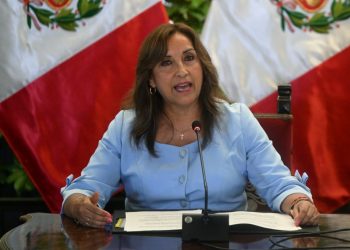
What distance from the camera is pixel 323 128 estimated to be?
301 cm

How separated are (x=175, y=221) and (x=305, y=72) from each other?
155 centimetres

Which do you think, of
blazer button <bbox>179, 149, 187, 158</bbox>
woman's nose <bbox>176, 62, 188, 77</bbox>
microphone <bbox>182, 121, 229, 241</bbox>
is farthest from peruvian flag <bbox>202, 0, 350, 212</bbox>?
microphone <bbox>182, 121, 229, 241</bbox>

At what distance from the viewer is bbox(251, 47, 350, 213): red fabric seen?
3.00 meters

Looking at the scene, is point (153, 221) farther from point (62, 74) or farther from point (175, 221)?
point (62, 74)

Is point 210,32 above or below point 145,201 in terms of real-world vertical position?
above

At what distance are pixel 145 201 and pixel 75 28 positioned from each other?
1250 millimetres

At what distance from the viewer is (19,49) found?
9.73 ft

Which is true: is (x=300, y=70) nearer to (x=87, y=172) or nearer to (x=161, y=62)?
(x=161, y=62)

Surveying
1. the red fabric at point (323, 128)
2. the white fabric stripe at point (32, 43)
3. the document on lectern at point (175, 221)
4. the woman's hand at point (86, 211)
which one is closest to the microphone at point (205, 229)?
the document on lectern at point (175, 221)

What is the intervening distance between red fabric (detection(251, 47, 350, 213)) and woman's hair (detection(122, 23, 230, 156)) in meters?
0.80

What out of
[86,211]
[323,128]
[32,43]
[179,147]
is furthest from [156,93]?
[323,128]

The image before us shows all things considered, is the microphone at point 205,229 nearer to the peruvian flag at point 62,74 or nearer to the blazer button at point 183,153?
the blazer button at point 183,153

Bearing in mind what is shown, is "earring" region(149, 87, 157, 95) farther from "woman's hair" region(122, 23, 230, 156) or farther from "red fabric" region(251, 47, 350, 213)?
"red fabric" region(251, 47, 350, 213)

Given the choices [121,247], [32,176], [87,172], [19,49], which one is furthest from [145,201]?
[19,49]
